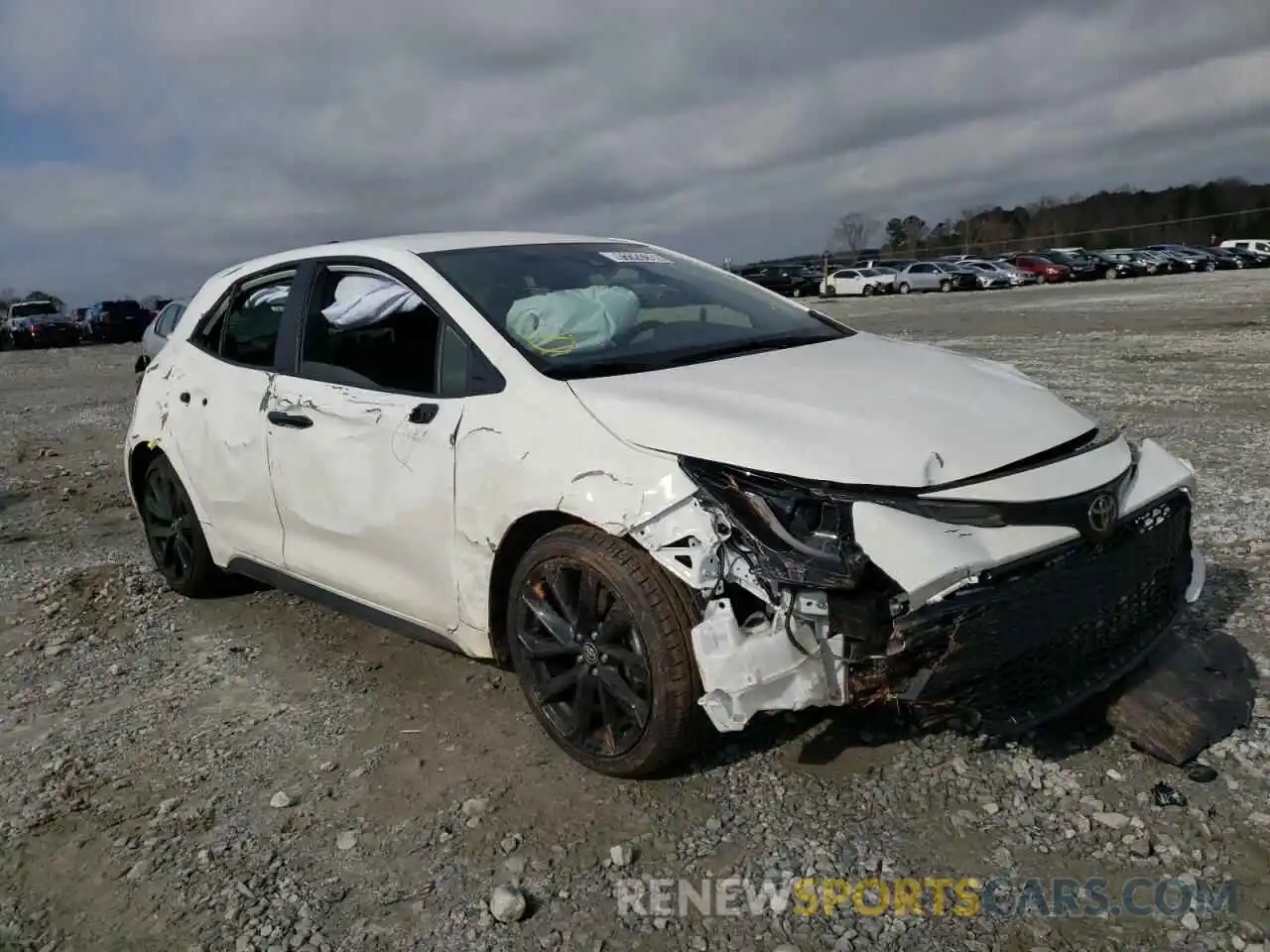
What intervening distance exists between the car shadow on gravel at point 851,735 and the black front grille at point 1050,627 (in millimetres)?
340

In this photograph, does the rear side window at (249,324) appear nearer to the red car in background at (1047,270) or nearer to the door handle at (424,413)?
the door handle at (424,413)

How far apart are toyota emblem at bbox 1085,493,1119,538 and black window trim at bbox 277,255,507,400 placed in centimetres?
182

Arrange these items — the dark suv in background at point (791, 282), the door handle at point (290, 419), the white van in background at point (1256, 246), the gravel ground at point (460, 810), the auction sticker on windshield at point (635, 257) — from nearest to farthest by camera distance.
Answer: the gravel ground at point (460, 810) → the door handle at point (290, 419) → the auction sticker on windshield at point (635, 257) → the dark suv in background at point (791, 282) → the white van in background at point (1256, 246)

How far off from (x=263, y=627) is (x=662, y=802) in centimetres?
248

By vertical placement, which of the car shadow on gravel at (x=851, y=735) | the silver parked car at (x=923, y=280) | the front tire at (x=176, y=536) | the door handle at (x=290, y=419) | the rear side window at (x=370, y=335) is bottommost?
the silver parked car at (x=923, y=280)

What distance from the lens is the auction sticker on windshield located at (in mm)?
4359

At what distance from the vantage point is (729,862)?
9.33 feet

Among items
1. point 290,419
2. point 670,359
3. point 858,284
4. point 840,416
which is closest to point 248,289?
point 290,419

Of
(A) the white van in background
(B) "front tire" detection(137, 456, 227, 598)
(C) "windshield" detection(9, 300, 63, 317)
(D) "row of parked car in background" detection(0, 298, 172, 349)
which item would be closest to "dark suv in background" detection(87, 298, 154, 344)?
(D) "row of parked car in background" detection(0, 298, 172, 349)

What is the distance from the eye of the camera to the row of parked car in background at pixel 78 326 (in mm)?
35153

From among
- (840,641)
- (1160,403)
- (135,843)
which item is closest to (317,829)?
(135,843)

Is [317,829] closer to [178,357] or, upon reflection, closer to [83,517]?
[178,357]

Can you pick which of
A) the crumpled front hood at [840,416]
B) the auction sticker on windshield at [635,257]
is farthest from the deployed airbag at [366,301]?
the crumpled front hood at [840,416]

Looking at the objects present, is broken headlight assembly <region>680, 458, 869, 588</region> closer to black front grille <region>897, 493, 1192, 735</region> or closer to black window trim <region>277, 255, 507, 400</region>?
black front grille <region>897, 493, 1192, 735</region>
